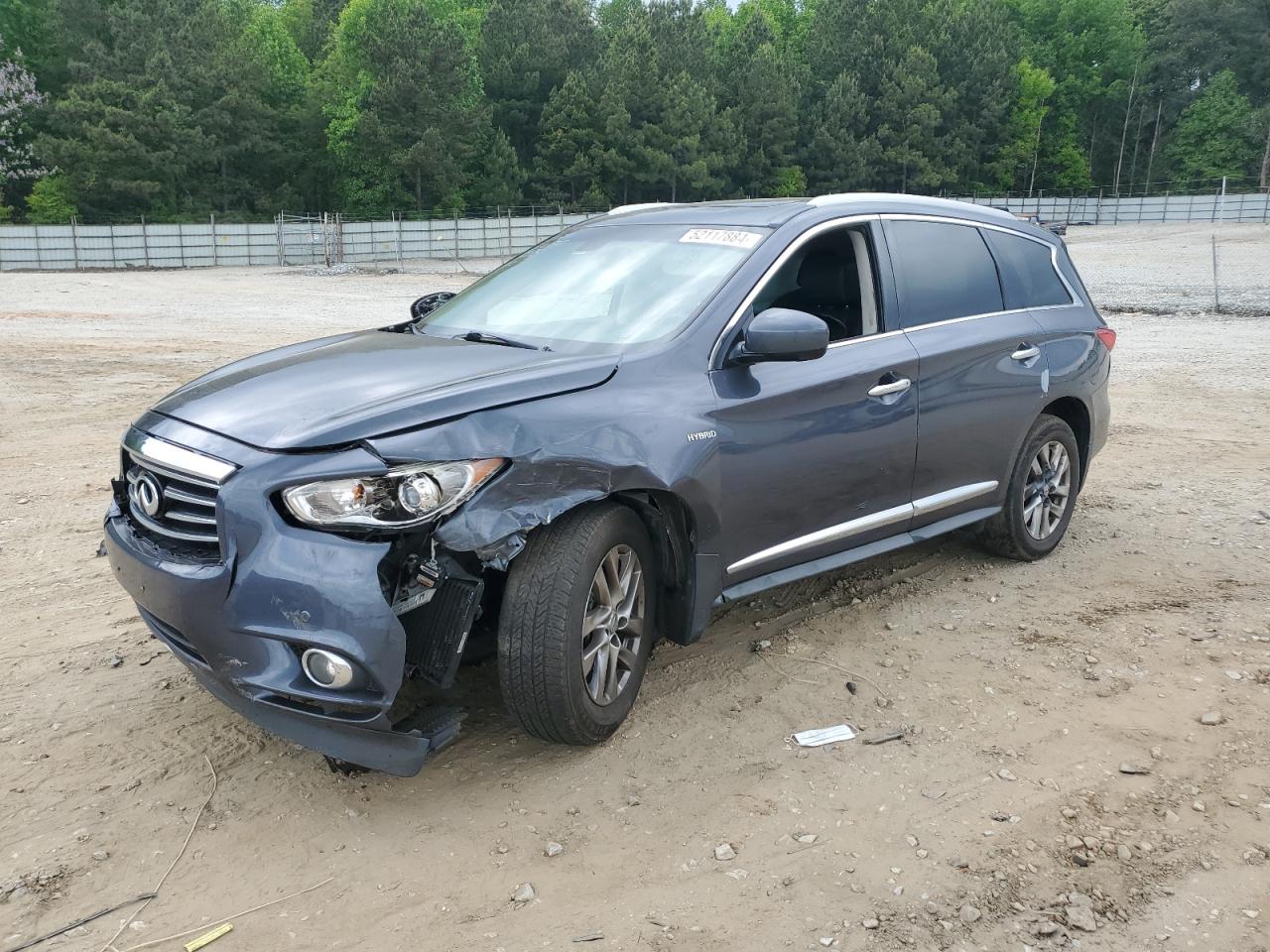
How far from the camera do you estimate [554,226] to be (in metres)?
49.7

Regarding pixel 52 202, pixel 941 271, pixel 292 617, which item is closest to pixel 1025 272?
pixel 941 271

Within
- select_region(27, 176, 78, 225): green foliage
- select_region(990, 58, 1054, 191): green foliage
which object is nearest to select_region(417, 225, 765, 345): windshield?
select_region(27, 176, 78, 225): green foliage

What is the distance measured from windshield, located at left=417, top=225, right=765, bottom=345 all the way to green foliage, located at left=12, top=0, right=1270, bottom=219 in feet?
183

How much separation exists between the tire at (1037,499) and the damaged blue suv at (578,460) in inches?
1.4

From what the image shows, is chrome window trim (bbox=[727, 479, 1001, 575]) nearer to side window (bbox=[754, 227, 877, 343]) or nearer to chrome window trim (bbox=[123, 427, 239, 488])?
side window (bbox=[754, 227, 877, 343])

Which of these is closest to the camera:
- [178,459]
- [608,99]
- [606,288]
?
[178,459]

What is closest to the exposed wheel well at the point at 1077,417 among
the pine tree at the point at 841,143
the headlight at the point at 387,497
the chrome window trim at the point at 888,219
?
the chrome window trim at the point at 888,219

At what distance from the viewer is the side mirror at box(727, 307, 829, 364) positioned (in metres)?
3.86

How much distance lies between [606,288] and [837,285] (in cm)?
104

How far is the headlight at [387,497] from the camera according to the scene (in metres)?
3.12

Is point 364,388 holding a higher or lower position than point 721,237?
lower

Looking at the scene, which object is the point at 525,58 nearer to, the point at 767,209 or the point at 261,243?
the point at 261,243

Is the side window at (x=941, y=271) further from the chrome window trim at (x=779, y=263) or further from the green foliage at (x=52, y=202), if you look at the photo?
the green foliage at (x=52, y=202)

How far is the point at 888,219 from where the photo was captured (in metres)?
4.87
